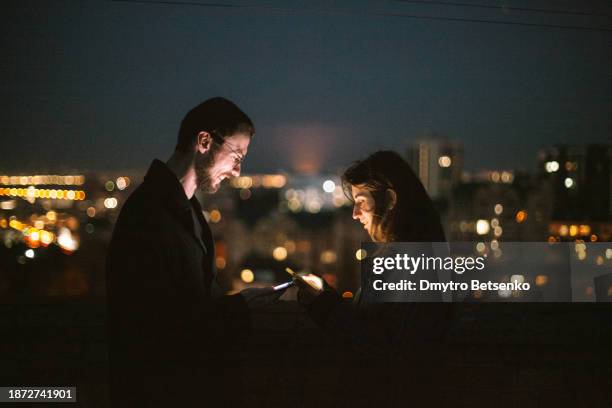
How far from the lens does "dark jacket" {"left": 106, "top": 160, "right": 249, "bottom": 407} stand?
197cm

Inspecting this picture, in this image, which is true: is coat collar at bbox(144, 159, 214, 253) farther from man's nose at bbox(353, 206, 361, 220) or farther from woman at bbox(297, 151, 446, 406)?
man's nose at bbox(353, 206, 361, 220)

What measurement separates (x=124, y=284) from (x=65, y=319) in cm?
332

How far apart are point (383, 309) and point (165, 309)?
3.13 ft

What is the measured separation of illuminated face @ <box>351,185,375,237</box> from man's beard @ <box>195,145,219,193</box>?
742mm

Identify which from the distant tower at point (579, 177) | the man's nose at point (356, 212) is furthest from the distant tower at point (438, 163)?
the man's nose at point (356, 212)

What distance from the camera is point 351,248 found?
1706 inches

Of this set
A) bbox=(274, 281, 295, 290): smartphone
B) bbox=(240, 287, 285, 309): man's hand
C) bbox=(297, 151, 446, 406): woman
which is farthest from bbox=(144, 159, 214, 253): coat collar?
bbox=(297, 151, 446, 406): woman

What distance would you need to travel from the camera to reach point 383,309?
2348 millimetres

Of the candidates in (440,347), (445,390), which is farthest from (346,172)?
(445,390)

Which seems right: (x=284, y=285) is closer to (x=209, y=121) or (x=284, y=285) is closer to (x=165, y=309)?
(x=165, y=309)

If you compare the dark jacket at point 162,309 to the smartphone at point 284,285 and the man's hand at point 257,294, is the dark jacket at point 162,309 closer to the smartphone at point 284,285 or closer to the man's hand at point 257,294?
the man's hand at point 257,294

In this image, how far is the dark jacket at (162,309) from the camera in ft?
6.47

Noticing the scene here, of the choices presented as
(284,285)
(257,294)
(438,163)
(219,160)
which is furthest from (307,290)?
(438,163)

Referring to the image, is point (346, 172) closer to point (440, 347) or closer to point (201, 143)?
point (201, 143)
